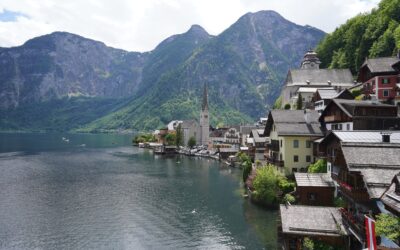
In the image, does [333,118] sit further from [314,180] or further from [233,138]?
[233,138]

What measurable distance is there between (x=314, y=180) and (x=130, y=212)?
32.5 m

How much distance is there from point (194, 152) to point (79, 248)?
119m

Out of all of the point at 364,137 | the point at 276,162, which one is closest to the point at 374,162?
the point at 364,137

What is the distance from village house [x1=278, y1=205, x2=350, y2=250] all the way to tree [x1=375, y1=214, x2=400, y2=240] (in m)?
8.43

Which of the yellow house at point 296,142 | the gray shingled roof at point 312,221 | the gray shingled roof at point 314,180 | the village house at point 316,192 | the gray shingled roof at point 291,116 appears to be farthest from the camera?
the gray shingled roof at point 291,116

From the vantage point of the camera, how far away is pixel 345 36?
13150 centimetres

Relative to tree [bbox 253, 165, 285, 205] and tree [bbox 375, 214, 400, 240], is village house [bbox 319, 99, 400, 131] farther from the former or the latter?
tree [bbox 375, 214, 400, 240]

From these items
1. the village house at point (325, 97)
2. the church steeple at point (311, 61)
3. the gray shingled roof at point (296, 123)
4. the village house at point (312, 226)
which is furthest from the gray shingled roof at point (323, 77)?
the village house at point (312, 226)

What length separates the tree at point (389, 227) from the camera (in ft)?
75.3

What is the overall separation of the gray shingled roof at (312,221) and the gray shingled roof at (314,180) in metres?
9.31

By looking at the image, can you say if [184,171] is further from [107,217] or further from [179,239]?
[179,239]

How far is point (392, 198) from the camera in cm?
2470

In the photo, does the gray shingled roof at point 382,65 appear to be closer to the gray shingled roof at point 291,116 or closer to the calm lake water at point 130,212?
the gray shingled roof at point 291,116

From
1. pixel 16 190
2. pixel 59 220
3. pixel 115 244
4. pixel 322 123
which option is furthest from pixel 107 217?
pixel 322 123
